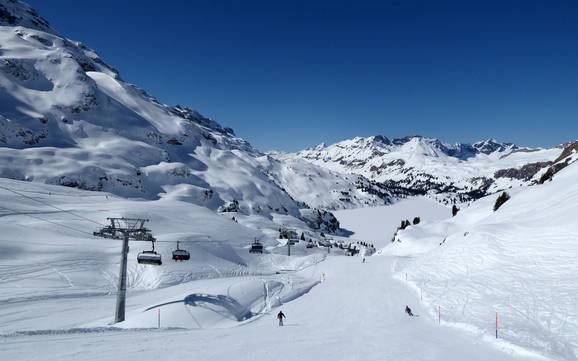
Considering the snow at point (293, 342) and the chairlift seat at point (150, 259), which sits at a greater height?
the chairlift seat at point (150, 259)

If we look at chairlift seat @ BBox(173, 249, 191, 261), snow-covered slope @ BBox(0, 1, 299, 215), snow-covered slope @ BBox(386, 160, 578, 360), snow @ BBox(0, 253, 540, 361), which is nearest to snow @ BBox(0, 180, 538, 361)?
snow @ BBox(0, 253, 540, 361)

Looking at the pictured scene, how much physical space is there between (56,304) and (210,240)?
4233 centimetres

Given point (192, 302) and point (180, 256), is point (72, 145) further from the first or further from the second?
point (192, 302)

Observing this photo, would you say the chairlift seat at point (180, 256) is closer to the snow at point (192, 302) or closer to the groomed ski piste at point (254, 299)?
the snow at point (192, 302)

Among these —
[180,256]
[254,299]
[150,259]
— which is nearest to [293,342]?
[150,259]

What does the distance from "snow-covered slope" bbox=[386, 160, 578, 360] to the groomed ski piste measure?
0.22 meters

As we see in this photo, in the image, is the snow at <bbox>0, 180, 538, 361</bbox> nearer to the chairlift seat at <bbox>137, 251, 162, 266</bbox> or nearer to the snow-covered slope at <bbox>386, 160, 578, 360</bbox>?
the snow-covered slope at <bbox>386, 160, 578, 360</bbox>

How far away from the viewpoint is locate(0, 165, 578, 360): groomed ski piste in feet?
71.9

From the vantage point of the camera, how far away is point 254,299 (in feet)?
156

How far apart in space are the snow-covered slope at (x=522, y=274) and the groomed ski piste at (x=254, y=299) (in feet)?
0.72

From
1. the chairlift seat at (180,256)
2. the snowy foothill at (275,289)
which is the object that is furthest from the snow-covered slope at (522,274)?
the chairlift seat at (180,256)

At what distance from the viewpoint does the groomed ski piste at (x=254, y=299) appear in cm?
2192

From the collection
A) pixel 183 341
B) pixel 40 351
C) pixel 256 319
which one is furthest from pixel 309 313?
pixel 40 351

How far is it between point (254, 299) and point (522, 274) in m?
29.5
